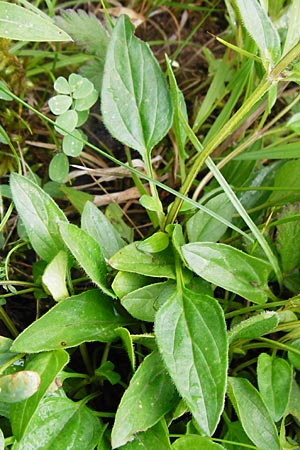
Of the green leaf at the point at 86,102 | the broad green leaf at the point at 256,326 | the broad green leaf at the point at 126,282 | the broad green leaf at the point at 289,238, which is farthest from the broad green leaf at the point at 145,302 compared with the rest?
the green leaf at the point at 86,102

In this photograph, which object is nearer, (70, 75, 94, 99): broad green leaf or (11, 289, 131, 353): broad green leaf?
(11, 289, 131, 353): broad green leaf

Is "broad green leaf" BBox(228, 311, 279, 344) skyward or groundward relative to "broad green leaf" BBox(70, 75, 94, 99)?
groundward

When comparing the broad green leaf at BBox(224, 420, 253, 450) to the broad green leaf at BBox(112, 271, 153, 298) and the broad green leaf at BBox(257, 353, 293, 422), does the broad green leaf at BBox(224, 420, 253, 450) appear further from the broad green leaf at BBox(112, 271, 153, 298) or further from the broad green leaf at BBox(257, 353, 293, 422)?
the broad green leaf at BBox(112, 271, 153, 298)

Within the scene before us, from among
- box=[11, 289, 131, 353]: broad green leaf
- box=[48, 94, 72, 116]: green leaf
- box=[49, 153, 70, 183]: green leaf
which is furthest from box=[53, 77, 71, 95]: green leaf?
box=[11, 289, 131, 353]: broad green leaf

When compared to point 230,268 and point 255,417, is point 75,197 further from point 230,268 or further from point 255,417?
point 255,417

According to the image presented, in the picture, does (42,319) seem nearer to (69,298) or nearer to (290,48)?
(69,298)

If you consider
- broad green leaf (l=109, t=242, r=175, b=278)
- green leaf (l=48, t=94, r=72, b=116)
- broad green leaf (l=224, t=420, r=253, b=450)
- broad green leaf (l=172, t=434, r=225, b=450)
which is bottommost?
broad green leaf (l=224, t=420, r=253, b=450)

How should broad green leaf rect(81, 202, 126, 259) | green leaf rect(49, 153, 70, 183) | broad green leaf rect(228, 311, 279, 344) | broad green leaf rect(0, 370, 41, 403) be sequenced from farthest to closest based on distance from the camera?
green leaf rect(49, 153, 70, 183), broad green leaf rect(81, 202, 126, 259), broad green leaf rect(228, 311, 279, 344), broad green leaf rect(0, 370, 41, 403)

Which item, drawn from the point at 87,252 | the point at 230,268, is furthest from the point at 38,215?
the point at 230,268
